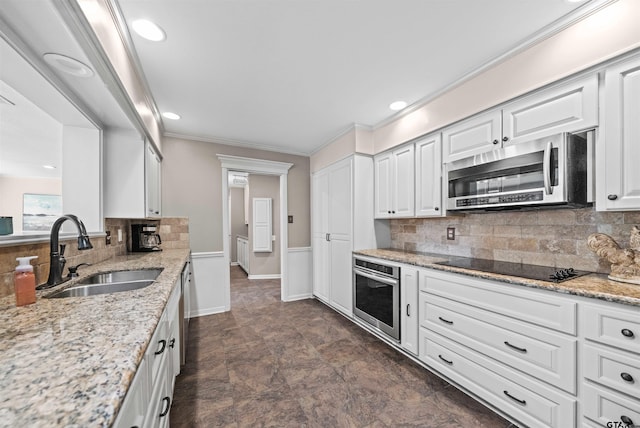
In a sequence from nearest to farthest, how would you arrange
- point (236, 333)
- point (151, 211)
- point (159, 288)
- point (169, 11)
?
point (159, 288), point (169, 11), point (151, 211), point (236, 333)

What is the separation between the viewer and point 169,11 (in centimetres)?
147

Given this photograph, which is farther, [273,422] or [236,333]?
[236,333]

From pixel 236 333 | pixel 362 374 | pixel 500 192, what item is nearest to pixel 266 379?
pixel 362 374

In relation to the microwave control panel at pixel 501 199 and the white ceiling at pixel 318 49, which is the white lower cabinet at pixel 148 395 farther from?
the microwave control panel at pixel 501 199

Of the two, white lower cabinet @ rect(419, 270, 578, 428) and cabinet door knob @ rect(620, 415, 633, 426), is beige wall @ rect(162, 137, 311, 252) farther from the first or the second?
cabinet door knob @ rect(620, 415, 633, 426)

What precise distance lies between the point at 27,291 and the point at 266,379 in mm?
1637

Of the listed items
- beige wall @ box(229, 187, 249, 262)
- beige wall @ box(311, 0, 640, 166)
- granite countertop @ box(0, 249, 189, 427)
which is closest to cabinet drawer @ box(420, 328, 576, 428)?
beige wall @ box(311, 0, 640, 166)

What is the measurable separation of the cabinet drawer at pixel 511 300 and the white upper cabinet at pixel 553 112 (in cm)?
104

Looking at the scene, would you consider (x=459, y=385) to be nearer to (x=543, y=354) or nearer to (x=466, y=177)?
(x=543, y=354)

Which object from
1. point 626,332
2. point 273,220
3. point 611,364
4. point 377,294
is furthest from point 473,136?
point 273,220

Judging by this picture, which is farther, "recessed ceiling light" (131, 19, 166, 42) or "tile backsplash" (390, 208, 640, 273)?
"tile backsplash" (390, 208, 640, 273)

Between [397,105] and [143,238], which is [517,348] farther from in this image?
[143,238]

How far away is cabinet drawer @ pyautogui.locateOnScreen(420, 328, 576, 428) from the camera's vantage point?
55.5 inches

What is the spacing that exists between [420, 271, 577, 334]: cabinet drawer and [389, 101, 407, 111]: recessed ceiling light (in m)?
1.71
